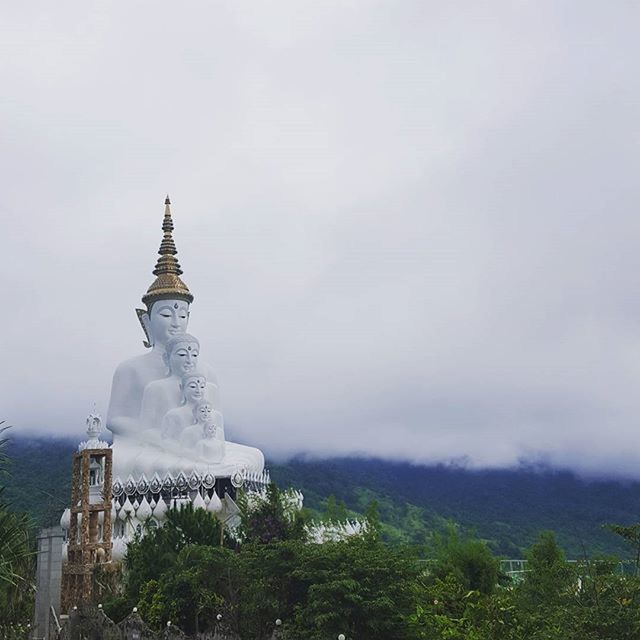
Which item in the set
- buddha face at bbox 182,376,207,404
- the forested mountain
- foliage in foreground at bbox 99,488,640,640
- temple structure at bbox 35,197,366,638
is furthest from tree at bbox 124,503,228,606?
the forested mountain

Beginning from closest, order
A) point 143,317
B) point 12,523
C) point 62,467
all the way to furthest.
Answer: point 12,523
point 143,317
point 62,467

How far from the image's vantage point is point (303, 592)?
59.3 ft

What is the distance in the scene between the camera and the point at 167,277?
125ft

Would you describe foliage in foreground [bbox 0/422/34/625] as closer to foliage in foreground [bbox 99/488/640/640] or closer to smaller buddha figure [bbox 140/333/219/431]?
foliage in foreground [bbox 99/488/640/640]

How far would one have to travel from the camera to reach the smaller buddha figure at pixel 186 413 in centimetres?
3502

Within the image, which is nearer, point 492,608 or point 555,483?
point 492,608

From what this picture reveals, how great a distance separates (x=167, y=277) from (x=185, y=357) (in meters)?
3.90

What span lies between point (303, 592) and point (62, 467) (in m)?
59.4

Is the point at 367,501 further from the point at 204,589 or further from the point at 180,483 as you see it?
the point at 204,589

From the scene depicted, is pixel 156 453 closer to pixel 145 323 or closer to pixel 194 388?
pixel 194 388

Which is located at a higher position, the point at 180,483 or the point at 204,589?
the point at 180,483

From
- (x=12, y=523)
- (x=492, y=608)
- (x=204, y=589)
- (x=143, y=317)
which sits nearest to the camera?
(x=492, y=608)

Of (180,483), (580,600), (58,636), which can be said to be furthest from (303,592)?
(180,483)

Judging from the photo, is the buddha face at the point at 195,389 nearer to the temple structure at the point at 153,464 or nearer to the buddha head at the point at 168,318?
the temple structure at the point at 153,464
